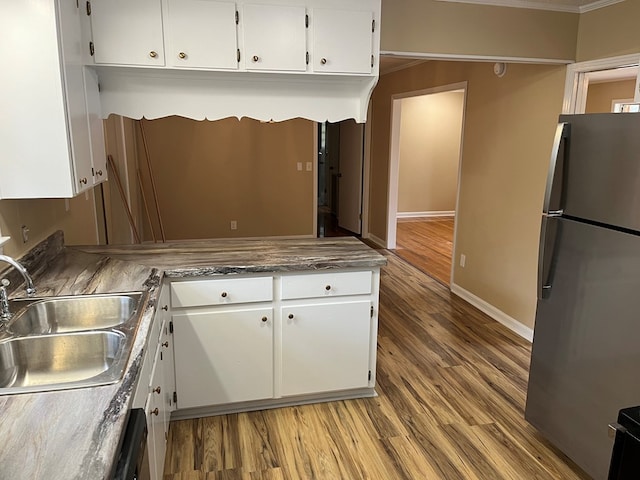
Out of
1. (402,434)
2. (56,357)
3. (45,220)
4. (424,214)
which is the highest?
(45,220)

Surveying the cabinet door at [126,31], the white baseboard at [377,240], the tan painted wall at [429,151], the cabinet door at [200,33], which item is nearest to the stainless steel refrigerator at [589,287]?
the cabinet door at [200,33]

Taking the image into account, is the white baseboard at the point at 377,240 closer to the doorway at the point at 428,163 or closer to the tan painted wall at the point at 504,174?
the doorway at the point at 428,163

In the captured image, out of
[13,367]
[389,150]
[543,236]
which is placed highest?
[389,150]

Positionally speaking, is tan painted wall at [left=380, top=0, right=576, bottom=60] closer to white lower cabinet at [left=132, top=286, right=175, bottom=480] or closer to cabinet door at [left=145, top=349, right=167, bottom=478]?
white lower cabinet at [left=132, top=286, right=175, bottom=480]

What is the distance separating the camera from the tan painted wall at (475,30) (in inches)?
113

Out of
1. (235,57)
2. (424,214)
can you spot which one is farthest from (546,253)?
(424,214)

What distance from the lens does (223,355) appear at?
8.18 ft

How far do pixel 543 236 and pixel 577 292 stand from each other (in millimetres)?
300

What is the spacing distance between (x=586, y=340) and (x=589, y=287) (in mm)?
240

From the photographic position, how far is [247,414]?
2654 millimetres

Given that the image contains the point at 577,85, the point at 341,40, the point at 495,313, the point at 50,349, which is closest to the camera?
the point at 50,349

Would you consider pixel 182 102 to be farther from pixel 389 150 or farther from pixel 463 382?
pixel 389 150

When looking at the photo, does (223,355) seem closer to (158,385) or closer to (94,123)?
(158,385)

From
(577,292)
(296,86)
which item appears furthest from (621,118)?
(296,86)
